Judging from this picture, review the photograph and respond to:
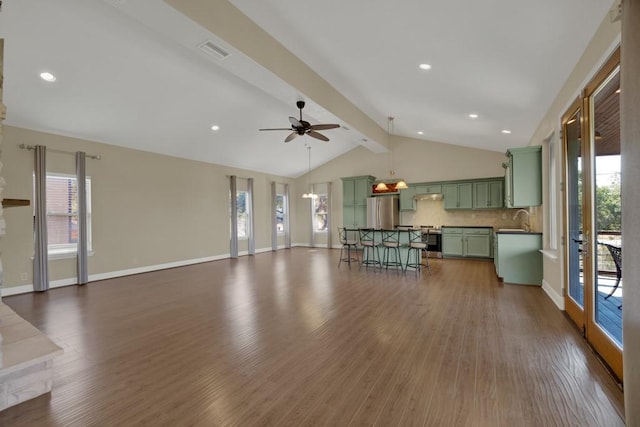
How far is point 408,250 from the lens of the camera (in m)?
6.57

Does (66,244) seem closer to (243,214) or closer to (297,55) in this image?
(243,214)

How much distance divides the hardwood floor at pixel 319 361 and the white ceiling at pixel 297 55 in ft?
9.42

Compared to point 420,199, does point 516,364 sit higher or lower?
lower

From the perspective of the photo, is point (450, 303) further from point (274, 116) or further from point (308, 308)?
point (274, 116)

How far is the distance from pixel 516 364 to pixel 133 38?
569 cm

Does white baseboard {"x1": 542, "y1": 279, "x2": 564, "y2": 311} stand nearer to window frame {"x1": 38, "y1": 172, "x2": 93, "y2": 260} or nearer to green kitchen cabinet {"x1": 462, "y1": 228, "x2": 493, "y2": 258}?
green kitchen cabinet {"x1": 462, "y1": 228, "x2": 493, "y2": 258}

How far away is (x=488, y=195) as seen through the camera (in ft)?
26.0

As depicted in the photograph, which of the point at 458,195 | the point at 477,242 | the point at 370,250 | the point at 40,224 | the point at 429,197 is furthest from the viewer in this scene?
the point at 429,197

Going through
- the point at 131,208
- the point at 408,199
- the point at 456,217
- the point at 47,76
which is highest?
the point at 47,76

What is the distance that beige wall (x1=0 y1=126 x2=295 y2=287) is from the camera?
5012 mm

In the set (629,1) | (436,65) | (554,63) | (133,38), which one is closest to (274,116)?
(133,38)

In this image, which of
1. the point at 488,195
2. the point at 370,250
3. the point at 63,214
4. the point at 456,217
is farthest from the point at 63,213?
the point at 488,195

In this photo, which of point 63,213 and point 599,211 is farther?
point 63,213

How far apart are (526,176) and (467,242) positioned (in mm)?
3322
